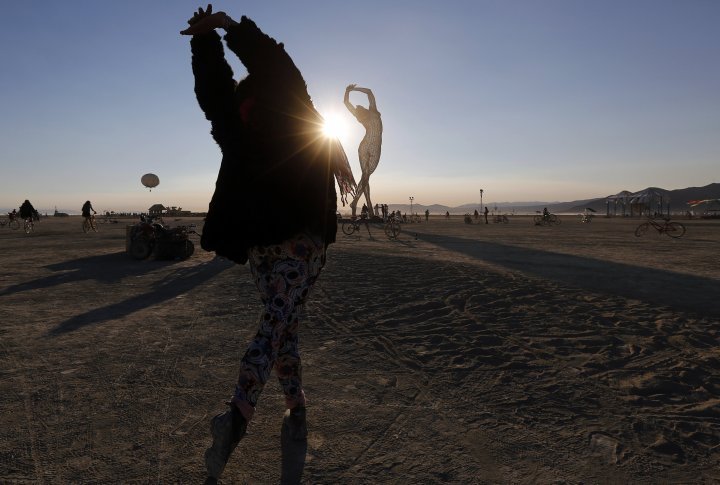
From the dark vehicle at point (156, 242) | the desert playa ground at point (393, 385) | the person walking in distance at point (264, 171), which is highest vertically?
the person walking in distance at point (264, 171)

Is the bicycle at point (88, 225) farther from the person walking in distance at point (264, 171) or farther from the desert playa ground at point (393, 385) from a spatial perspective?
the person walking in distance at point (264, 171)

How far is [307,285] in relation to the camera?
2.13 metres

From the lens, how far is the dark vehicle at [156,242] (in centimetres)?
1152

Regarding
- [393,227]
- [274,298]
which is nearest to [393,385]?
[274,298]

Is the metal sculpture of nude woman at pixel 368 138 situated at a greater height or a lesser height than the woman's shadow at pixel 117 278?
greater

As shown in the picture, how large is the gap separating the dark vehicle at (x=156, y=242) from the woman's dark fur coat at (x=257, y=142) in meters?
9.99

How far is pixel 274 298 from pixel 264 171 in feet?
1.86

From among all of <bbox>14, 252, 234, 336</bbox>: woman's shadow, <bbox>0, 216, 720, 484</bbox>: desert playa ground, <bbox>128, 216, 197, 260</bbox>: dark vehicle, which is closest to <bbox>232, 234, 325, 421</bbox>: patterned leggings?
<bbox>0, 216, 720, 484</bbox>: desert playa ground

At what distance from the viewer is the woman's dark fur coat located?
6.71 feet

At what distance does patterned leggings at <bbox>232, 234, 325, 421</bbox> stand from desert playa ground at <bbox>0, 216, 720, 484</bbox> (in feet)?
1.63

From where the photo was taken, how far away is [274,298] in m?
2.03

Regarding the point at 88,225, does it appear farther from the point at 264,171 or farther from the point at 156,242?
the point at 264,171

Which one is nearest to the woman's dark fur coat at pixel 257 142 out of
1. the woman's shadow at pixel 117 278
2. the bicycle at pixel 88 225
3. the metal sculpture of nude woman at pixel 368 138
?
the woman's shadow at pixel 117 278

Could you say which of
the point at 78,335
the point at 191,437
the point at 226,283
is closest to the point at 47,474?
the point at 191,437
